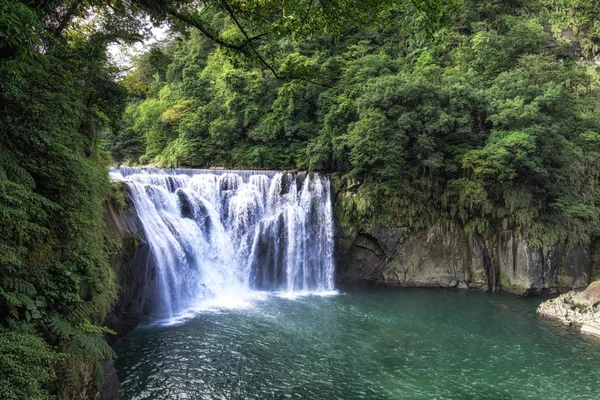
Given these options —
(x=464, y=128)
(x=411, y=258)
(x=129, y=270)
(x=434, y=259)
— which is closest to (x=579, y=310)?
(x=434, y=259)

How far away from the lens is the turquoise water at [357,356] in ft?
27.9

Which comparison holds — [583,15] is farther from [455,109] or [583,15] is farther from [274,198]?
[274,198]

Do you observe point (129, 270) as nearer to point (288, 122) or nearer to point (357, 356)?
point (357, 356)

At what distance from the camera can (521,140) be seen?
50.2ft

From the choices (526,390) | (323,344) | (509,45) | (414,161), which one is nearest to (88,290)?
(323,344)

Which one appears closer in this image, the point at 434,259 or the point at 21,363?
the point at 21,363

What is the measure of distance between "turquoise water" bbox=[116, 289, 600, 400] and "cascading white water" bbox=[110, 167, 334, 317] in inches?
87.0

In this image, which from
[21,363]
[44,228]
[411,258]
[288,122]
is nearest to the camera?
[21,363]

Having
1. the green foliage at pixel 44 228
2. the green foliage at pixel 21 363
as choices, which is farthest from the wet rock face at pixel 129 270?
the green foliage at pixel 21 363

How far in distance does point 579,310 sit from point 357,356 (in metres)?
9.16

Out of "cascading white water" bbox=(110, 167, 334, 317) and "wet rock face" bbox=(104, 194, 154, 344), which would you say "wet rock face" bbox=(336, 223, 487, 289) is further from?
"wet rock face" bbox=(104, 194, 154, 344)

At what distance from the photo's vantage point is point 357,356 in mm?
10219

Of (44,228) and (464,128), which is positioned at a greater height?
(464,128)

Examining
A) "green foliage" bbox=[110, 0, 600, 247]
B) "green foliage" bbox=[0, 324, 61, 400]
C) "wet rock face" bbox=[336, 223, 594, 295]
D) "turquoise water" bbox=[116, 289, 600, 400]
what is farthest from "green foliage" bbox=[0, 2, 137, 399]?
"wet rock face" bbox=[336, 223, 594, 295]
